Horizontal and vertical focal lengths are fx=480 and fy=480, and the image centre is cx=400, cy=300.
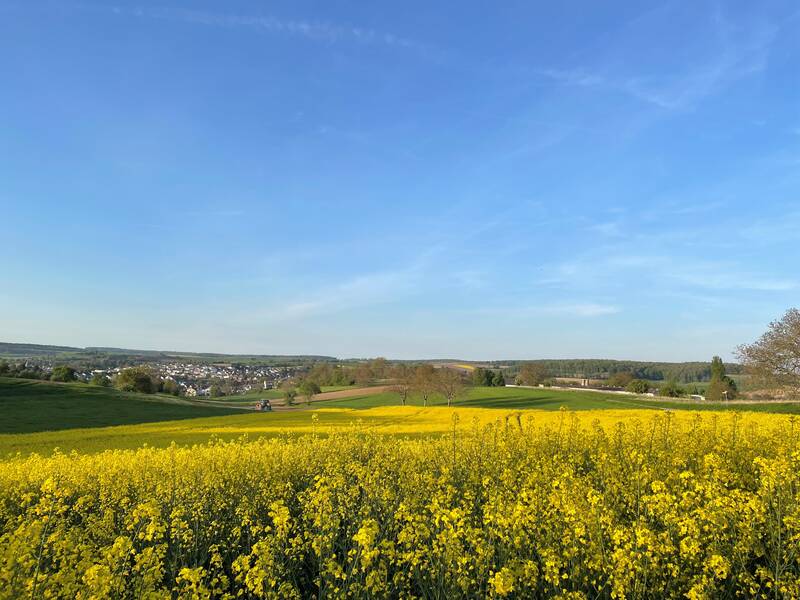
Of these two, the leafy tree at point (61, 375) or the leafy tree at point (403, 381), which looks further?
the leafy tree at point (61, 375)

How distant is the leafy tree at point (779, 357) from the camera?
47.2 metres

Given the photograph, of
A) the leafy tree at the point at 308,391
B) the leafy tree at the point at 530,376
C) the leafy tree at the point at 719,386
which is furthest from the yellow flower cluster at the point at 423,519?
the leafy tree at the point at 530,376

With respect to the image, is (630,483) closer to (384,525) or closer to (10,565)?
(384,525)

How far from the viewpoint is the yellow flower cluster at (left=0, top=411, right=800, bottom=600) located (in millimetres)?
4492

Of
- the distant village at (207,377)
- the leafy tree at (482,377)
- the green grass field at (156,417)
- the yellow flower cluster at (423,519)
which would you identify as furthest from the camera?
the distant village at (207,377)

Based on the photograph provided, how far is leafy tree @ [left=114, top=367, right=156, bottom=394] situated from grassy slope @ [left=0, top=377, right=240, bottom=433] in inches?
806

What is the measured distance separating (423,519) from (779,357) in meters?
56.9

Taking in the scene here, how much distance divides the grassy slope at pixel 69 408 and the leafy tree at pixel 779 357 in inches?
2306

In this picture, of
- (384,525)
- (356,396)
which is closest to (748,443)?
(384,525)

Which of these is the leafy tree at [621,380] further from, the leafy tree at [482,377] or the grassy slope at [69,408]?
the grassy slope at [69,408]

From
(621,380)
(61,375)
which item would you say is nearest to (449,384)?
(621,380)

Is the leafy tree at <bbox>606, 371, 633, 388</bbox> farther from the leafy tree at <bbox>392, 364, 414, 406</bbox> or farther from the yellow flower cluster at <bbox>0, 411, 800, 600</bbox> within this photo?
the yellow flower cluster at <bbox>0, 411, 800, 600</bbox>

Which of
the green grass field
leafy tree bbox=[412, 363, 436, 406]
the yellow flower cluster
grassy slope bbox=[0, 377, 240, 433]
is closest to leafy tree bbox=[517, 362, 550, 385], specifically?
the green grass field

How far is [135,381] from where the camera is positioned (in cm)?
8444
